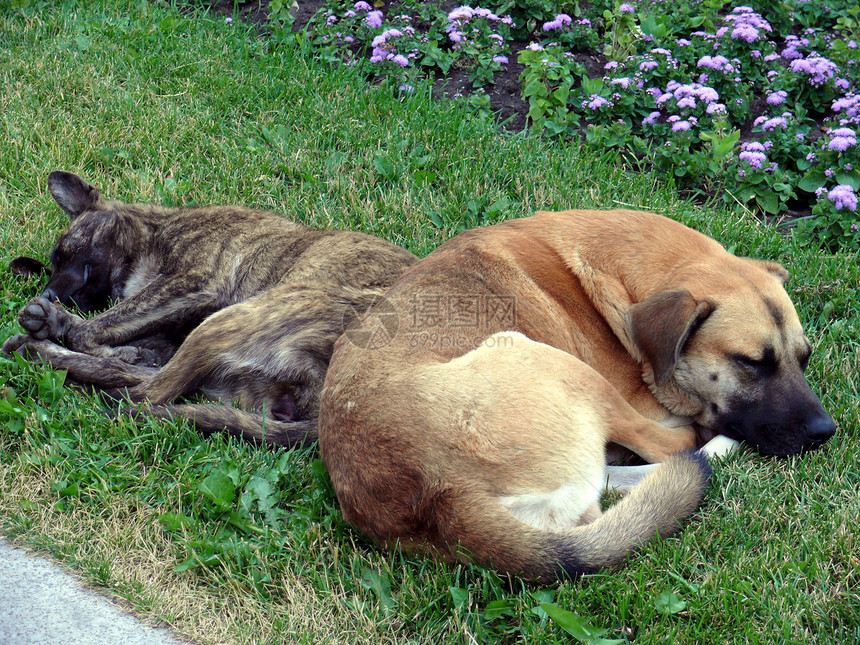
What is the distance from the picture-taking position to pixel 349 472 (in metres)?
2.97

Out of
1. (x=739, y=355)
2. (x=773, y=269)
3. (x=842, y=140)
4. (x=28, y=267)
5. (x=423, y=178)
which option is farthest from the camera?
(x=423, y=178)

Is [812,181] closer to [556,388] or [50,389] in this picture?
[556,388]

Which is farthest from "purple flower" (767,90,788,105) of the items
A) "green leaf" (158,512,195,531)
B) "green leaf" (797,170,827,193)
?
"green leaf" (158,512,195,531)

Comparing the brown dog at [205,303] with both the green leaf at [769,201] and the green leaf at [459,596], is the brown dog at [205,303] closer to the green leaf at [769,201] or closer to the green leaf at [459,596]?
the green leaf at [459,596]

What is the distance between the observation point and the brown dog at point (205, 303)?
406cm

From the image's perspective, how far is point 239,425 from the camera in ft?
12.2

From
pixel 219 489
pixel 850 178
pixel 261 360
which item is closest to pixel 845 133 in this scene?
pixel 850 178

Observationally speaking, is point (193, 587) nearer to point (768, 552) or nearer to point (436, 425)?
point (436, 425)

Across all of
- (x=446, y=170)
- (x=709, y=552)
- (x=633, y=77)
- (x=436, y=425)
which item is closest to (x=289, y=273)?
(x=446, y=170)

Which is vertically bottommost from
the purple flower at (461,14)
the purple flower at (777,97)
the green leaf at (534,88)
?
the purple flower at (777,97)

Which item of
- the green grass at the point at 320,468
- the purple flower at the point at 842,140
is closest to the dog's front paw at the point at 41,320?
the green grass at the point at 320,468

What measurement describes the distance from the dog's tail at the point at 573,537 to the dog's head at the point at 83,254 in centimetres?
316

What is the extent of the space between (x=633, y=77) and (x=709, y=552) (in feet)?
14.0

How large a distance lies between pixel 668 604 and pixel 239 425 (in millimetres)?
2040
